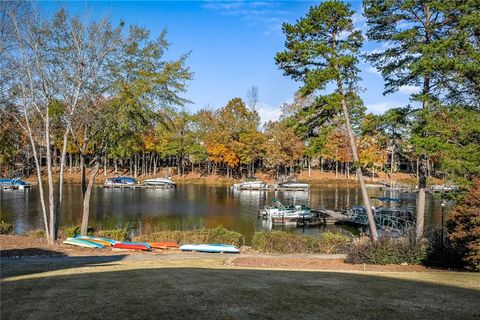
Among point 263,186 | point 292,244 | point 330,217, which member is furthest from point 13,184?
point 292,244

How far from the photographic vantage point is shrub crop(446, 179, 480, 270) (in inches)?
583

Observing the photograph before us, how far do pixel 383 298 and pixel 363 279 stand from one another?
2748 millimetres

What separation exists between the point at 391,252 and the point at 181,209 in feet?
101

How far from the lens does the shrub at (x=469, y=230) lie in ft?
48.6

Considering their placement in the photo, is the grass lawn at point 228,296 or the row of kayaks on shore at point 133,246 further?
the row of kayaks on shore at point 133,246

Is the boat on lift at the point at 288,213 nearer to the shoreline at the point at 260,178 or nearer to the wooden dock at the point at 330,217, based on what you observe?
the wooden dock at the point at 330,217

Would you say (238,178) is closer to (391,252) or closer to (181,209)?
(181,209)

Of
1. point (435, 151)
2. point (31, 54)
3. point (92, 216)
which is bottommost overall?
point (92, 216)

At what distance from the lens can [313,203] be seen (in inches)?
2131

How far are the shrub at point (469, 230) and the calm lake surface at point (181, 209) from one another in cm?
1809

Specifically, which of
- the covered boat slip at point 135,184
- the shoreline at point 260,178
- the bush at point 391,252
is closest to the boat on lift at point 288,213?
the bush at point 391,252

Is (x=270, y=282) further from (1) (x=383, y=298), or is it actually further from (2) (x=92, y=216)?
(2) (x=92, y=216)

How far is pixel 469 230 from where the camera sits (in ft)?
50.2

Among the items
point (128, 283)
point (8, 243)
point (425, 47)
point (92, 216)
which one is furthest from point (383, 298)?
point (92, 216)
